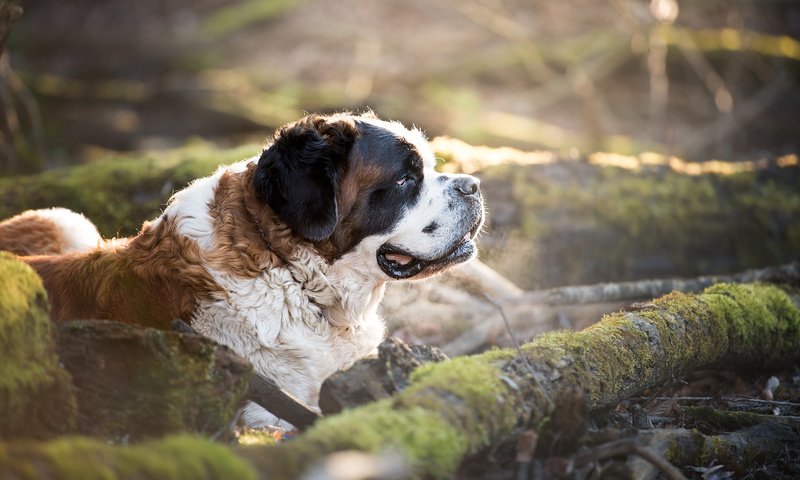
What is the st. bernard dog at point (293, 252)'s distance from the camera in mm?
3936

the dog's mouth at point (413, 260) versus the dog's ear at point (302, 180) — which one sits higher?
the dog's ear at point (302, 180)

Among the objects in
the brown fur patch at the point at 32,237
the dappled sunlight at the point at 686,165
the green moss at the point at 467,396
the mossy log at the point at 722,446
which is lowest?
the mossy log at the point at 722,446

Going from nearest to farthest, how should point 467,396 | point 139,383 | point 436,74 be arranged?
point 139,383 → point 467,396 → point 436,74

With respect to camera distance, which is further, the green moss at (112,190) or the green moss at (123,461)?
the green moss at (112,190)

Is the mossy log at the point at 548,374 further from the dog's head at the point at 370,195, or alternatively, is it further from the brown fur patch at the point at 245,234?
the brown fur patch at the point at 245,234

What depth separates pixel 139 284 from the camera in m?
3.89

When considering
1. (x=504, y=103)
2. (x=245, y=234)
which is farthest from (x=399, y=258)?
(x=504, y=103)

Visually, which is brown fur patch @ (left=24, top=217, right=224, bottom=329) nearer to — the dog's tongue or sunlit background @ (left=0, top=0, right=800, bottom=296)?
the dog's tongue

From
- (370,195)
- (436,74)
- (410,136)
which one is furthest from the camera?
(436,74)

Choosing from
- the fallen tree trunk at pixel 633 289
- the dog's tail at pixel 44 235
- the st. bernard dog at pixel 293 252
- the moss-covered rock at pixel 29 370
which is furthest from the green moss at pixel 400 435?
the fallen tree trunk at pixel 633 289

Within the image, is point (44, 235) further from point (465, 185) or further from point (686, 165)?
point (686, 165)

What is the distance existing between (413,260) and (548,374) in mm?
1411

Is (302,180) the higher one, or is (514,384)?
(302,180)

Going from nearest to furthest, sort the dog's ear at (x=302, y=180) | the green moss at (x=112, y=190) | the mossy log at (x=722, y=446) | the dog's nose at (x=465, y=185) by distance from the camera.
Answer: the mossy log at (x=722, y=446), the dog's ear at (x=302, y=180), the dog's nose at (x=465, y=185), the green moss at (x=112, y=190)
